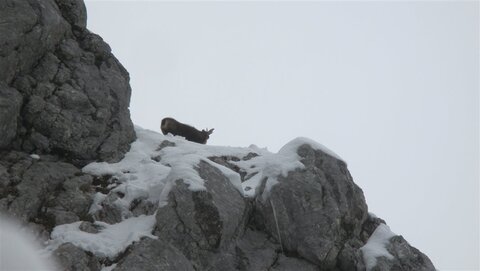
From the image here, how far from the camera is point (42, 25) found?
16.8 metres

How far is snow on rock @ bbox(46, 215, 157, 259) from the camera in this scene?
12352mm

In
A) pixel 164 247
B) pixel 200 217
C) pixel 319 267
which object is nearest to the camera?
pixel 164 247

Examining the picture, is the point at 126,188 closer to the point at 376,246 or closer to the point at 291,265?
the point at 291,265

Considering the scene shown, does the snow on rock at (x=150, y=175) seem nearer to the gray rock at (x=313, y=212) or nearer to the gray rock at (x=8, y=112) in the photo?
the gray rock at (x=313, y=212)

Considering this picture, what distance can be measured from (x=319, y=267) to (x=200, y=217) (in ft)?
15.2

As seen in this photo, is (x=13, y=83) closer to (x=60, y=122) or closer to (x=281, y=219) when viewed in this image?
(x=60, y=122)

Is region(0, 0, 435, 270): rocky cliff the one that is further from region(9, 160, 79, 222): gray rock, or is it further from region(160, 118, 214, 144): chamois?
region(160, 118, 214, 144): chamois

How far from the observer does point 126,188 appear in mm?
15383

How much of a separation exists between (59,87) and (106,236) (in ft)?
21.7

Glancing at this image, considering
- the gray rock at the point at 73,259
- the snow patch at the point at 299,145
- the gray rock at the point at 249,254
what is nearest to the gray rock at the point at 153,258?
the gray rock at the point at 73,259

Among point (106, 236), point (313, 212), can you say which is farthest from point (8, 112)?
point (313, 212)

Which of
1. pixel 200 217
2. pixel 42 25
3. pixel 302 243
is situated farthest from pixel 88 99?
pixel 302 243

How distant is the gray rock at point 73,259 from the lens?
459 inches

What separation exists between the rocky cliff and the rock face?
4cm
